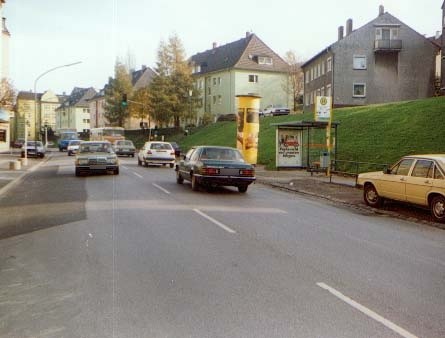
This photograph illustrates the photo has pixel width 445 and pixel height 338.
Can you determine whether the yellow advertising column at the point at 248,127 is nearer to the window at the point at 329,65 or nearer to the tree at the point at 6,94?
the tree at the point at 6,94

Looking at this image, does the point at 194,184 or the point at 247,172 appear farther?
the point at 194,184

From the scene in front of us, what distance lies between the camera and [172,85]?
65.2 meters

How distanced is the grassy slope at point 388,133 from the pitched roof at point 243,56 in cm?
3539

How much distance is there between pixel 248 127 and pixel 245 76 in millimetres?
45960

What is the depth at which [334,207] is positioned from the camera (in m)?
13.9

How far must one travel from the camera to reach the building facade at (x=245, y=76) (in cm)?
7200

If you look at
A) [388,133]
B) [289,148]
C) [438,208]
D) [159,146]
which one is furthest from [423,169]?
[159,146]

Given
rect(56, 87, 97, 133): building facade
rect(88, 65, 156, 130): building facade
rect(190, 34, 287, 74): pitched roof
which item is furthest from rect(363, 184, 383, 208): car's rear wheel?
rect(56, 87, 97, 133): building facade

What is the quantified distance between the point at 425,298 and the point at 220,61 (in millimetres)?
73501

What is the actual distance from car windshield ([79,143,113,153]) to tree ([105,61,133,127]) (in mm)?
58304

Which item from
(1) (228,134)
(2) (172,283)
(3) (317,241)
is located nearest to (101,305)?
(2) (172,283)

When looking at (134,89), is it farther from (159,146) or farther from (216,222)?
(216,222)

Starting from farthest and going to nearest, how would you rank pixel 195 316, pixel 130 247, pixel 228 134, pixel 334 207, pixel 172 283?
pixel 228 134 < pixel 334 207 < pixel 130 247 < pixel 172 283 < pixel 195 316

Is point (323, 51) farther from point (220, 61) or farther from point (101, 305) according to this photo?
point (101, 305)
